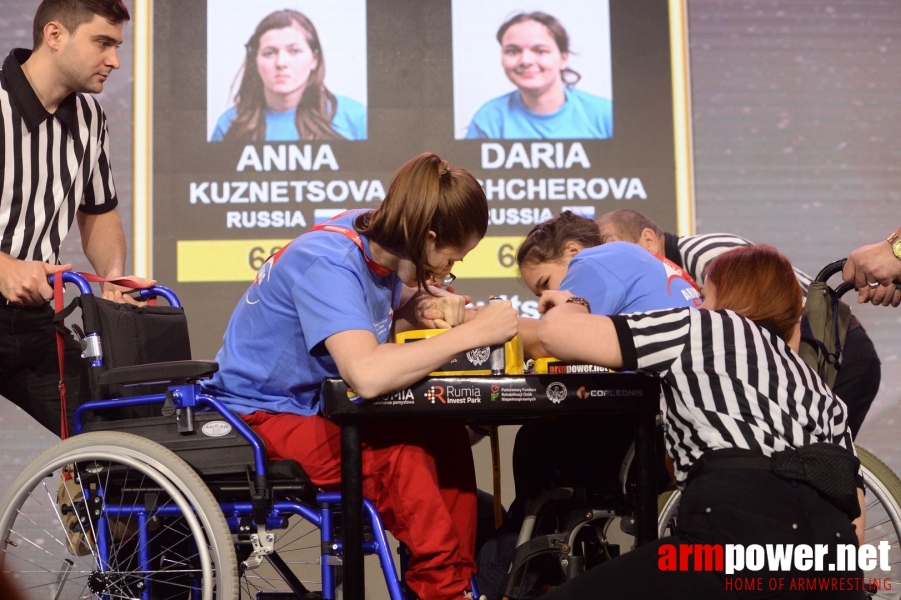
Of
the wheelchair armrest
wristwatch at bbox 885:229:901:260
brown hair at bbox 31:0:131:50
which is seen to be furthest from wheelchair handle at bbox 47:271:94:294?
wristwatch at bbox 885:229:901:260

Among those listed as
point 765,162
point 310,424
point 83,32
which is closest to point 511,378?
point 310,424

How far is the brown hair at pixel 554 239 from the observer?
8.07ft

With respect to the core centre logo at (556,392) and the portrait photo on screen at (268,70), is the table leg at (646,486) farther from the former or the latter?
the portrait photo on screen at (268,70)

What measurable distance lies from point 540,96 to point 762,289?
2.26 meters

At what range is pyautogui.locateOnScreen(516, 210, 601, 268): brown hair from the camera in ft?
8.07

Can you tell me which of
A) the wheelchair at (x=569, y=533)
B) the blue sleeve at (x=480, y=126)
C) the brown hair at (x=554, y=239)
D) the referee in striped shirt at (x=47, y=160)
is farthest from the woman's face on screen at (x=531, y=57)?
the wheelchair at (x=569, y=533)

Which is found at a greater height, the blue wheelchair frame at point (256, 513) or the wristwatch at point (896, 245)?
the wristwatch at point (896, 245)

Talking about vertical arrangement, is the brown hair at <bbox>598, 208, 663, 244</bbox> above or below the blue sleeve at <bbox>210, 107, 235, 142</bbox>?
below

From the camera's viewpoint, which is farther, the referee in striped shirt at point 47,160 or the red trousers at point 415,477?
the referee in striped shirt at point 47,160

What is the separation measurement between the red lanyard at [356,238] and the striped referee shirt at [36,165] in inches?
42.2

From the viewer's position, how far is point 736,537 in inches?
55.0

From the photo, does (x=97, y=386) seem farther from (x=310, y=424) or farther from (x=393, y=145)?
(x=393, y=145)

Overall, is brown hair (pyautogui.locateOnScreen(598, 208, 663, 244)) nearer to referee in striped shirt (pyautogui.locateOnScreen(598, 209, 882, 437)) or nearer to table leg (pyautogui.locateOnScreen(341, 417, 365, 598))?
referee in striped shirt (pyautogui.locateOnScreen(598, 209, 882, 437))

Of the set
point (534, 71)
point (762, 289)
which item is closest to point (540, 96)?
point (534, 71)
